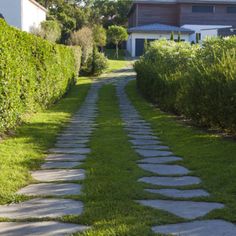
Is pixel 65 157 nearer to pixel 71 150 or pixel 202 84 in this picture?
pixel 71 150

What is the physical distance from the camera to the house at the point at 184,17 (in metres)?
54.3

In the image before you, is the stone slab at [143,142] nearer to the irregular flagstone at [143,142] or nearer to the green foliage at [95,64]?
the irregular flagstone at [143,142]

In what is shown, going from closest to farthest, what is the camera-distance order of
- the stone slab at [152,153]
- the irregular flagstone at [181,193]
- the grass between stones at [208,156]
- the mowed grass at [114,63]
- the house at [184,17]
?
the grass between stones at [208,156], the irregular flagstone at [181,193], the stone slab at [152,153], the mowed grass at [114,63], the house at [184,17]

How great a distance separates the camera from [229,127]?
33.1 ft

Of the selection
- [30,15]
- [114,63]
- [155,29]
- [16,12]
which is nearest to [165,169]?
[114,63]

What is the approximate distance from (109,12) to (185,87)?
59.2 metres

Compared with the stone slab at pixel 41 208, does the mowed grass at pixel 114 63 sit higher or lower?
higher

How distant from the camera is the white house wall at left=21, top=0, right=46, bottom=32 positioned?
142ft

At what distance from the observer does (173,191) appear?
18.7 ft

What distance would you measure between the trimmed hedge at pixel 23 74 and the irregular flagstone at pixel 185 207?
4661mm

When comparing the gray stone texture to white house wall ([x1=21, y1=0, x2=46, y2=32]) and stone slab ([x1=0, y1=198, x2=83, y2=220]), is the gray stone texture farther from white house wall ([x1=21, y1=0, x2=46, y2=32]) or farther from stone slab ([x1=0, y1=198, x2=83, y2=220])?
white house wall ([x1=21, y1=0, x2=46, y2=32])

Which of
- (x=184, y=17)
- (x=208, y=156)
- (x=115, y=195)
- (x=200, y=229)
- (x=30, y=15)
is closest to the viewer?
(x=200, y=229)

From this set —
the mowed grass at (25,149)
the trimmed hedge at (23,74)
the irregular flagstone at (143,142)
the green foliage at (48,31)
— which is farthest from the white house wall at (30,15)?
the irregular flagstone at (143,142)

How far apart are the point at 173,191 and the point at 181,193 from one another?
0.38 ft
